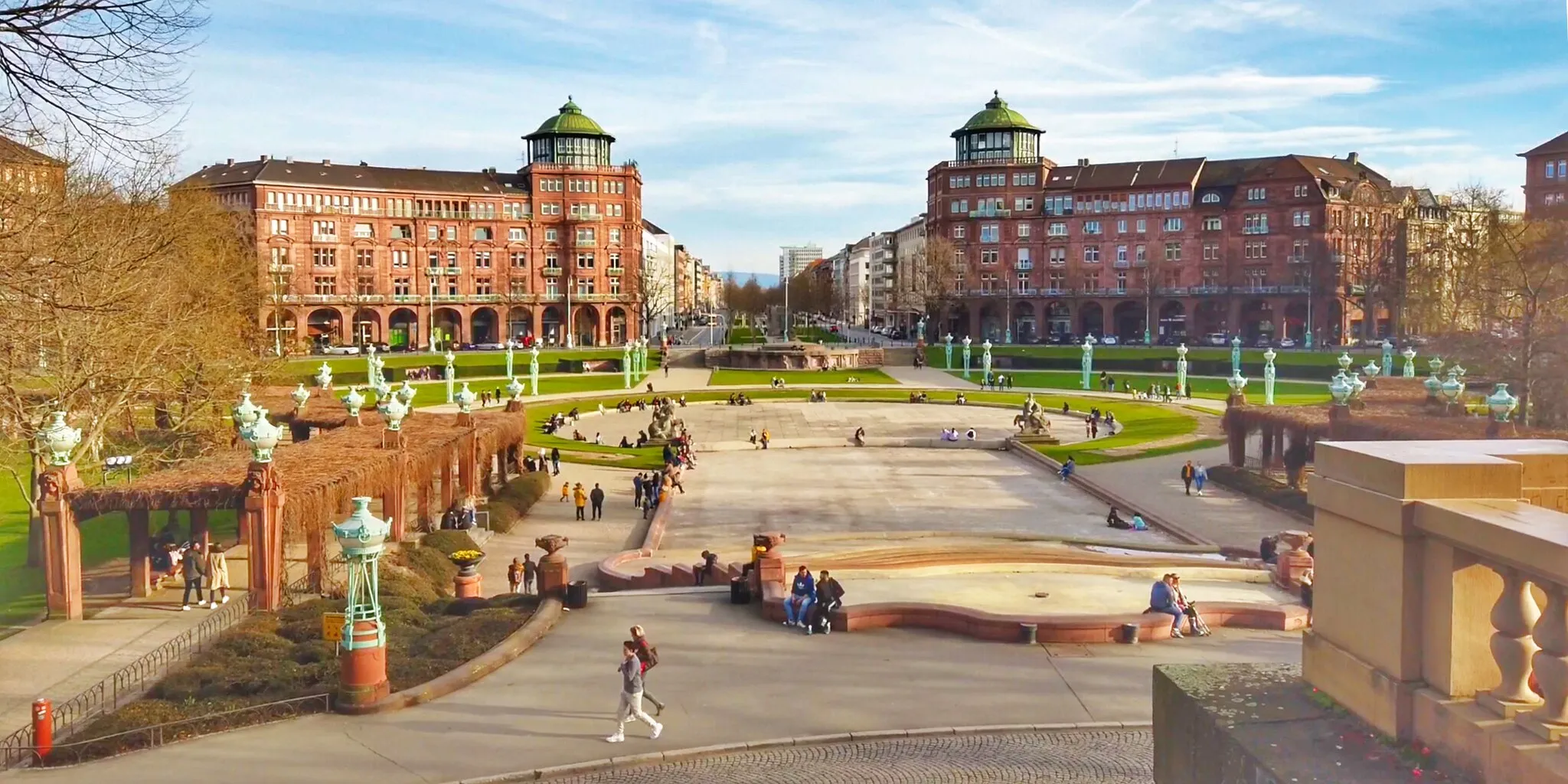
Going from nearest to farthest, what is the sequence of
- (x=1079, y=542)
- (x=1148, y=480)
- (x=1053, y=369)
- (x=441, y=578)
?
1. (x=441, y=578)
2. (x=1079, y=542)
3. (x=1148, y=480)
4. (x=1053, y=369)

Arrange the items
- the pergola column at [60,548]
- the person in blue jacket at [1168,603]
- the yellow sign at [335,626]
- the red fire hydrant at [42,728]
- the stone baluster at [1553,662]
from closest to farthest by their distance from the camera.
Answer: the stone baluster at [1553,662]
the red fire hydrant at [42,728]
the yellow sign at [335,626]
the person in blue jacket at [1168,603]
the pergola column at [60,548]

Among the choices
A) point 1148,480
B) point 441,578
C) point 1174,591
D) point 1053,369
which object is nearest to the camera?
point 1174,591

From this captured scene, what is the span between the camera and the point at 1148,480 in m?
44.0

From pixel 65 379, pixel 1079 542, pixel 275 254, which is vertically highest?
pixel 275 254

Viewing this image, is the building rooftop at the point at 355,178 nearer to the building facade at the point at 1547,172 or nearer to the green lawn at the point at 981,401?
the green lawn at the point at 981,401

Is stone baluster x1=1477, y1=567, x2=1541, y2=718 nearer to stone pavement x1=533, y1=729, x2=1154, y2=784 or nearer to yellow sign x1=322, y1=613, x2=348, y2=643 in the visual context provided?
stone pavement x1=533, y1=729, x2=1154, y2=784

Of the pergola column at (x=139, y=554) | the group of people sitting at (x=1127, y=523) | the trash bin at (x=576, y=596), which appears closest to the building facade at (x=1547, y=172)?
the group of people sitting at (x=1127, y=523)

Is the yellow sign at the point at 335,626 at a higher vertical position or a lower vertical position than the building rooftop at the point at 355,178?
lower

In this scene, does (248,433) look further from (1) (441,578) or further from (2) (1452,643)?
(2) (1452,643)

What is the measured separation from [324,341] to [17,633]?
9215 centimetres

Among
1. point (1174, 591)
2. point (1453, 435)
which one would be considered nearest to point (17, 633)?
→ point (1174, 591)

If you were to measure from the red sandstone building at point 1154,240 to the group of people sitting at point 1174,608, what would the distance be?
9421 centimetres

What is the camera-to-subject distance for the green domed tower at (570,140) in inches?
4737

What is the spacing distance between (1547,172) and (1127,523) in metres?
73.3
